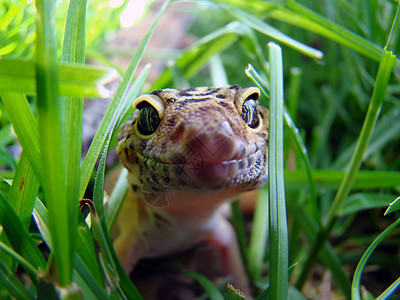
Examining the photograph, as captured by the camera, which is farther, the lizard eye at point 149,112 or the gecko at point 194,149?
the lizard eye at point 149,112

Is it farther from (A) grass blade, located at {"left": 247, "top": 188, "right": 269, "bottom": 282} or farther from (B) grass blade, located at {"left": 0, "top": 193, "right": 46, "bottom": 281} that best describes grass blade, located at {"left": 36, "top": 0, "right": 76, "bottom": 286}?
(A) grass blade, located at {"left": 247, "top": 188, "right": 269, "bottom": 282}

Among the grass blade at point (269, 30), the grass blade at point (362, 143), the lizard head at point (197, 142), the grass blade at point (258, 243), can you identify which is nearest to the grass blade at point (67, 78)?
the lizard head at point (197, 142)

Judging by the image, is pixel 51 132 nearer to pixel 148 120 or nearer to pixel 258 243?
pixel 148 120

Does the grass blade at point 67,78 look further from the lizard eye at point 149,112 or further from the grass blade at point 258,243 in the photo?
the grass blade at point 258,243

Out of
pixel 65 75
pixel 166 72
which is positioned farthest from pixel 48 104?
pixel 166 72

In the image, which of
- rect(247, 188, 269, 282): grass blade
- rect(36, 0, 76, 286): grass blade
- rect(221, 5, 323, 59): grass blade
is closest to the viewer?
rect(36, 0, 76, 286): grass blade

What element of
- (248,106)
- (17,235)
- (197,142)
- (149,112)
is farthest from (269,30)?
(17,235)

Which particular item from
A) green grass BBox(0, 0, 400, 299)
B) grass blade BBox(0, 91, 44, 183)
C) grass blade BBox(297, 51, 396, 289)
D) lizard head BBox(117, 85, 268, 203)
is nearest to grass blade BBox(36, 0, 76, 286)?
green grass BBox(0, 0, 400, 299)
